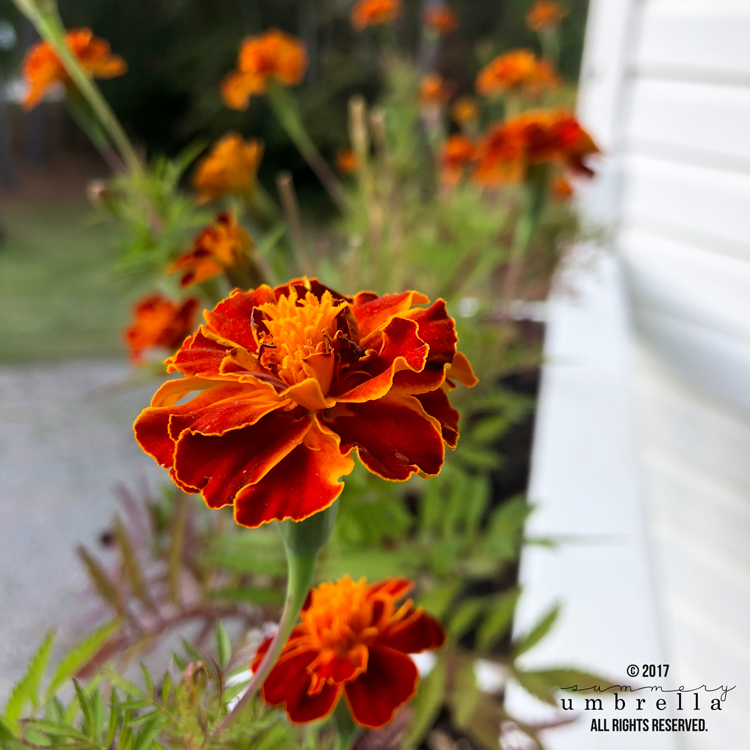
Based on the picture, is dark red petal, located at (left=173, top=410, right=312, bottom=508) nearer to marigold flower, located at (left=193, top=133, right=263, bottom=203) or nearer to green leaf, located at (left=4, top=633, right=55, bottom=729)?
green leaf, located at (left=4, top=633, right=55, bottom=729)

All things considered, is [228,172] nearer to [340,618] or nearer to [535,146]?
[535,146]

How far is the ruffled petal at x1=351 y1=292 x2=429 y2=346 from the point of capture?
0.65 ft

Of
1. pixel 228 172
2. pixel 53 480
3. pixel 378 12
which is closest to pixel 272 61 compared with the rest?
pixel 228 172

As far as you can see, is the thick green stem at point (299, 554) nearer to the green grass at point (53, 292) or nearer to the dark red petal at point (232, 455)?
the dark red petal at point (232, 455)

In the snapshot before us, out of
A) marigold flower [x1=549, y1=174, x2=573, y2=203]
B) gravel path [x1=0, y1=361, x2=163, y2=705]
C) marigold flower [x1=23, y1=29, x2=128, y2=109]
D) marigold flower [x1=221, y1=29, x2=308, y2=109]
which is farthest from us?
gravel path [x1=0, y1=361, x2=163, y2=705]

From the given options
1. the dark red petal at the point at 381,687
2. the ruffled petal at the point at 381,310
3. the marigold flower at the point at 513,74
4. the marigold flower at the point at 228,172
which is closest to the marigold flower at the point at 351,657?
the dark red petal at the point at 381,687

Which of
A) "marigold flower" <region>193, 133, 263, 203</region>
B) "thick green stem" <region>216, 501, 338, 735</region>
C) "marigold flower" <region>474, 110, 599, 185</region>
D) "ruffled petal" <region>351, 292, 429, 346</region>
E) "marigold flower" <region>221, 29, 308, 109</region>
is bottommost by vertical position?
"thick green stem" <region>216, 501, 338, 735</region>

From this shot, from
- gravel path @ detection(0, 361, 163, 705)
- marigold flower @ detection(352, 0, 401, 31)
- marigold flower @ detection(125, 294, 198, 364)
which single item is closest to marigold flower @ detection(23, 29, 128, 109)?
marigold flower @ detection(125, 294, 198, 364)

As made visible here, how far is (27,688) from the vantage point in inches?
8.3

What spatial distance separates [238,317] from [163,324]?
A: 0.70 ft

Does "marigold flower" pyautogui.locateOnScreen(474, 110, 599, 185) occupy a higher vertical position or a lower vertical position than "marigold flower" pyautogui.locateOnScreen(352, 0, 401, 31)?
lower

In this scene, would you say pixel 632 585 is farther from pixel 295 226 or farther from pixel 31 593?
pixel 31 593

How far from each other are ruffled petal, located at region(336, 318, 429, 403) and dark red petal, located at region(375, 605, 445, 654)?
0.11m

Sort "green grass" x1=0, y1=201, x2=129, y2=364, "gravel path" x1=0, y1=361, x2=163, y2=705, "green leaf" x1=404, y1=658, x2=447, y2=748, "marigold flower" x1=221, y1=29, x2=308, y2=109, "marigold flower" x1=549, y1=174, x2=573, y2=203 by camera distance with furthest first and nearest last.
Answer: "green grass" x1=0, y1=201, x2=129, y2=364 < "gravel path" x1=0, y1=361, x2=163, y2=705 < "marigold flower" x1=549, y1=174, x2=573, y2=203 < "marigold flower" x1=221, y1=29, x2=308, y2=109 < "green leaf" x1=404, y1=658, x2=447, y2=748
